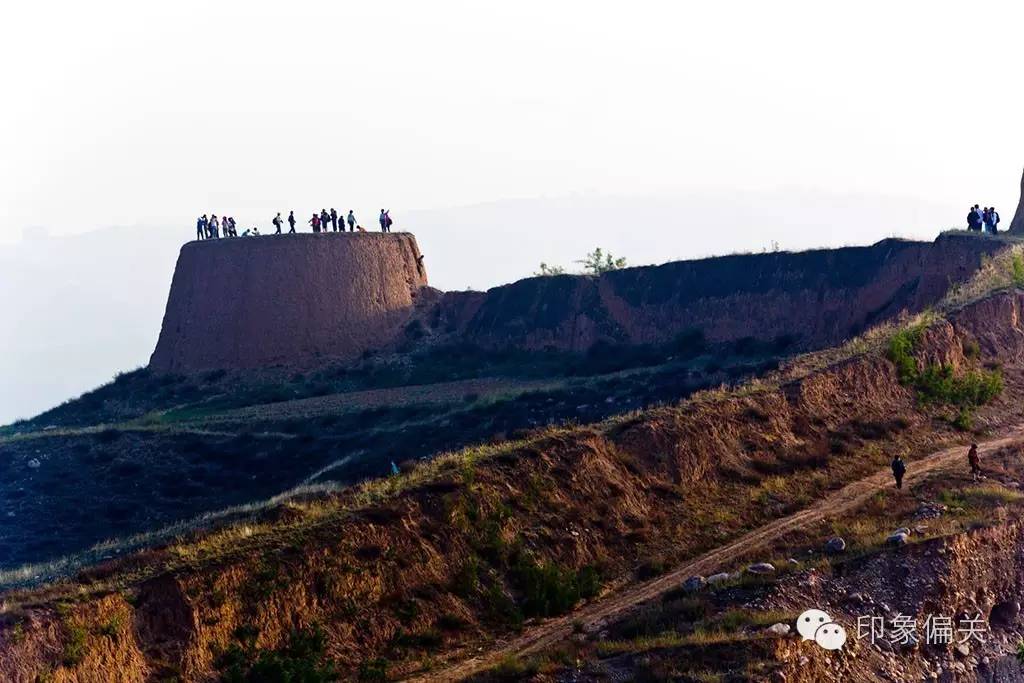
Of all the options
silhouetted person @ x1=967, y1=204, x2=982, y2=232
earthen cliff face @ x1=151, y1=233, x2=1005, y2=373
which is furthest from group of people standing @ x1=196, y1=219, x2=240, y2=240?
silhouetted person @ x1=967, y1=204, x2=982, y2=232

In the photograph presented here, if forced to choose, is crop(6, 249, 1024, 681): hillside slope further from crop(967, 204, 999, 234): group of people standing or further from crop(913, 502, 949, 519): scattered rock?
crop(967, 204, 999, 234): group of people standing

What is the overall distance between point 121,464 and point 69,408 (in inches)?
469

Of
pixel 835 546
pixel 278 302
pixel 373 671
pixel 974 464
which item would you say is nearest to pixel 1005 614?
pixel 835 546

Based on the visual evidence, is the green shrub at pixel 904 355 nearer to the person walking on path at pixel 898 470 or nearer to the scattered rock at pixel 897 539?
the person walking on path at pixel 898 470

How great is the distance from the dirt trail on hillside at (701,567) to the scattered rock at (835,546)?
0.88 metres

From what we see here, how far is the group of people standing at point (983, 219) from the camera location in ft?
102

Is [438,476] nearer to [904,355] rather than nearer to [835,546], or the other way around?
[835,546]

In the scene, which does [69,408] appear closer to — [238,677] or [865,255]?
[865,255]

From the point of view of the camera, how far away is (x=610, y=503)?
56.4 ft

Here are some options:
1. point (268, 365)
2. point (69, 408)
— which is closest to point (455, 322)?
point (268, 365)

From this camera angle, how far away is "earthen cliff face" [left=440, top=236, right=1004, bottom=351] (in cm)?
3234

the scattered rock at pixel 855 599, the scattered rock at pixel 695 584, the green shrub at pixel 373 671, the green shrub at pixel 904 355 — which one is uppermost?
the green shrub at pixel 904 355

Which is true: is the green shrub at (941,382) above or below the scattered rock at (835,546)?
above

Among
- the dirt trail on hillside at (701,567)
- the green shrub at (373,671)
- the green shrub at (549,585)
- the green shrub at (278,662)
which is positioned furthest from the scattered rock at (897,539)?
the green shrub at (278,662)
